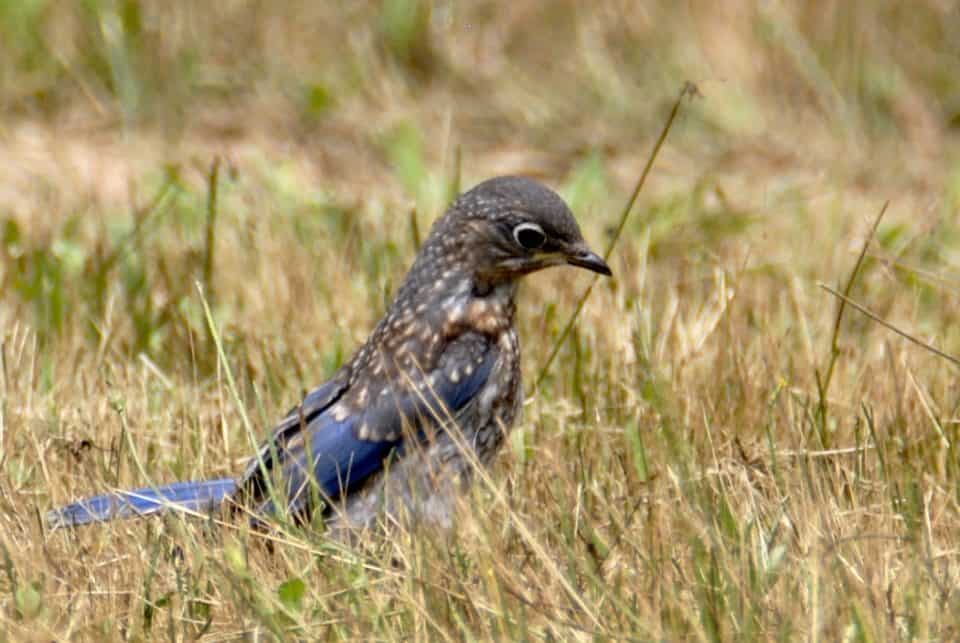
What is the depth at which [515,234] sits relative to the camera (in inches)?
197

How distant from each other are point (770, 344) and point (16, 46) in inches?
183

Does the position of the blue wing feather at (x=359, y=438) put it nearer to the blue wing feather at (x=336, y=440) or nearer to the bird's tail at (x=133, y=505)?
the blue wing feather at (x=336, y=440)

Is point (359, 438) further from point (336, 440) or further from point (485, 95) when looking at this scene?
point (485, 95)

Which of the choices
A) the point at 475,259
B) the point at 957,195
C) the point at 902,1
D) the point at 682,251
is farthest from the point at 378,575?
the point at 902,1

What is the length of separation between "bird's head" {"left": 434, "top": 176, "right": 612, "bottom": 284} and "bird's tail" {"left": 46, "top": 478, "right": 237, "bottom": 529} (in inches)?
40.4

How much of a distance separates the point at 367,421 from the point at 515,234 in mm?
716

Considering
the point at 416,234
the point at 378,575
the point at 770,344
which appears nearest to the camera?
the point at 378,575

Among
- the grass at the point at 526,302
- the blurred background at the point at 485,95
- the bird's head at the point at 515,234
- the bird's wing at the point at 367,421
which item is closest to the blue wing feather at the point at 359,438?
the bird's wing at the point at 367,421

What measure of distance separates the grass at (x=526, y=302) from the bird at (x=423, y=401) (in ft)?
0.46

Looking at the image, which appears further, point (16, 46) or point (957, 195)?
point (16, 46)

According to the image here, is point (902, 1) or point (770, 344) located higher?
point (902, 1)

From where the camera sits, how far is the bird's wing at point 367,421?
180 inches

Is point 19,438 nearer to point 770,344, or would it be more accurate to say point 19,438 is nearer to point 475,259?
point 475,259

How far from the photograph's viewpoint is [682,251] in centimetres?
686
